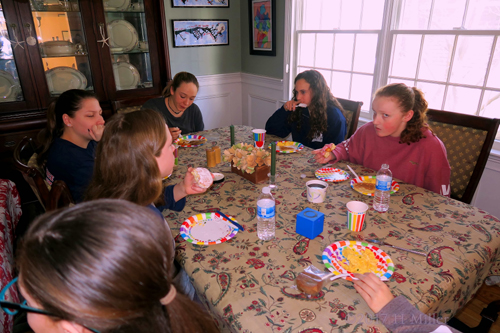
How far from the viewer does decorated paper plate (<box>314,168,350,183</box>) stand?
5.22ft

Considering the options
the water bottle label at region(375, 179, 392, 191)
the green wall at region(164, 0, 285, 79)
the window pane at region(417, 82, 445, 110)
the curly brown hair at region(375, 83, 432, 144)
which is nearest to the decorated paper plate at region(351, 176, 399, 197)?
the water bottle label at region(375, 179, 392, 191)

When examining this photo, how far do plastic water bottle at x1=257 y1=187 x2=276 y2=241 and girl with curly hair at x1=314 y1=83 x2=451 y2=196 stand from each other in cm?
76

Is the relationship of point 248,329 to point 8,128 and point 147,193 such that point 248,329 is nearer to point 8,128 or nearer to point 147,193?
point 147,193

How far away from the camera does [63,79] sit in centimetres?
294

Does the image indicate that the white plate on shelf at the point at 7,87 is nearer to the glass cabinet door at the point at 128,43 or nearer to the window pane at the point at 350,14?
the glass cabinet door at the point at 128,43

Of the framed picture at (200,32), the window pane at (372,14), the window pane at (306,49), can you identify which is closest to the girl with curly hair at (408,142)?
the window pane at (372,14)

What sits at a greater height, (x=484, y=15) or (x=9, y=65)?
(x=484, y=15)

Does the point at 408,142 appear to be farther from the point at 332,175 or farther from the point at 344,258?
the point at 344,258

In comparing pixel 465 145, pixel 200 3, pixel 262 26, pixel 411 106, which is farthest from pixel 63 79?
A: pixel 465 145

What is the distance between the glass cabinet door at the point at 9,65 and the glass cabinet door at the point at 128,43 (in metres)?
0.70

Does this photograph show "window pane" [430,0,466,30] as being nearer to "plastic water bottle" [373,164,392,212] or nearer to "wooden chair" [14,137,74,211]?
"plastic water bottle" [373,164,392,212]

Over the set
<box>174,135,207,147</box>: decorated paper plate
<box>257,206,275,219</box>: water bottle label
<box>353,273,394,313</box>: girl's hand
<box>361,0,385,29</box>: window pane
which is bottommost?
<box>174,135,207,147</box>: decorated paper plate

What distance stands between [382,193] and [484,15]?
1.79 m

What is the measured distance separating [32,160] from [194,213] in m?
0.94
